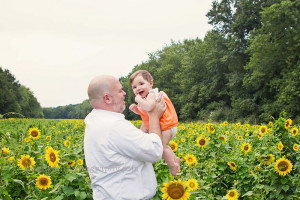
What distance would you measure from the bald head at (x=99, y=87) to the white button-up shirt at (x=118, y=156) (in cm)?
13

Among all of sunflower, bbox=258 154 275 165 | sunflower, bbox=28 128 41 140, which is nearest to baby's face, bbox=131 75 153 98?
sunflower, bbox=28 128 41 140

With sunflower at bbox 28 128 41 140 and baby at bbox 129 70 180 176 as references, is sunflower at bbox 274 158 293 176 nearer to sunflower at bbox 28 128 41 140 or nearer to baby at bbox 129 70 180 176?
baby at bbox 129 70 180 176

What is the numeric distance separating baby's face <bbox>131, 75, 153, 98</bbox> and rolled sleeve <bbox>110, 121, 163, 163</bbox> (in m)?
1.38

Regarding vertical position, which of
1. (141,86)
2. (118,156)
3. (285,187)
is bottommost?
(285,187)

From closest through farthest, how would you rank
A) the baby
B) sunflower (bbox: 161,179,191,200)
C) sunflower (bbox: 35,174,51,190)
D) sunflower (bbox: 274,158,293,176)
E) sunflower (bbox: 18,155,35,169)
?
sunflower (bbox: 161,179,191,200) < the baby < sunflower (bbox: 35,174,51,190) < sunflower (bbox: 18,155,35,169) < sunflower (bbox: 274,158,293,176)

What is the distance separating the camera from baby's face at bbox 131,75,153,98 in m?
3.21

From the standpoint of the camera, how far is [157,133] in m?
2.10

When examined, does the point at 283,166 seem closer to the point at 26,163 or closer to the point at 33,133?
the point at 26,163

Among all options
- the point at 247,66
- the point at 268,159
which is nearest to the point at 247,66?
the point at 247,66

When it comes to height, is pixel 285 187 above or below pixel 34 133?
below

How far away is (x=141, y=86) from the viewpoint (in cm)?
322

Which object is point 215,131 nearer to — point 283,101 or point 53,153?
point 53,153

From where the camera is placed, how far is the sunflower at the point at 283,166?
3.35 m

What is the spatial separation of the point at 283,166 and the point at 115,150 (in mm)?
2388
